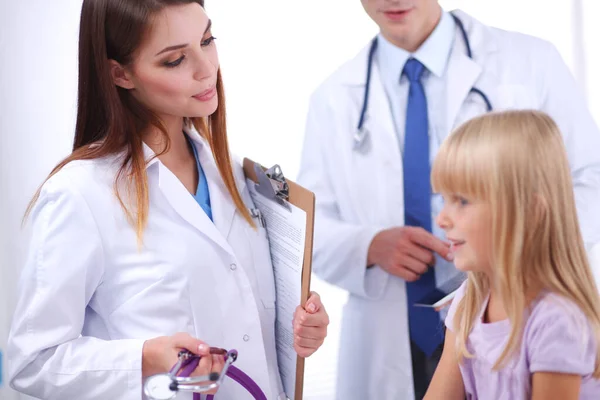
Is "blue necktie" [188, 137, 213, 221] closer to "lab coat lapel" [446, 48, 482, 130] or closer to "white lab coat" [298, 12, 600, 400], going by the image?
"white lab coat" [298, 12, 600, 400]

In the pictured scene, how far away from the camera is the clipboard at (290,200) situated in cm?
133

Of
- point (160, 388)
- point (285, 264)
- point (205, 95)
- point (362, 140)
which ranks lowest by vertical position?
point (160, 388)

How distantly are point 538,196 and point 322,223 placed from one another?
72 centimetres

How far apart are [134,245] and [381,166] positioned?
62 cm

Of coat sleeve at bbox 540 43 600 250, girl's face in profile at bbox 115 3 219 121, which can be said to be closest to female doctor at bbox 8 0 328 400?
girl's face in profile at bbox 115 3 219 121

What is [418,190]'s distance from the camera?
1680 mm

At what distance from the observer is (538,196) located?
3.58 ft

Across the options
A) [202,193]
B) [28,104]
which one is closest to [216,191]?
[202,193]

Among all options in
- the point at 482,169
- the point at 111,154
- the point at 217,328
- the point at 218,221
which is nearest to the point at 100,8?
the point at 111,154

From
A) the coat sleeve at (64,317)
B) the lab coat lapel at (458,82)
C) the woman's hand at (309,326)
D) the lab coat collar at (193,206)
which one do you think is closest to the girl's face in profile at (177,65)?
the lab coat collar at (193,206)

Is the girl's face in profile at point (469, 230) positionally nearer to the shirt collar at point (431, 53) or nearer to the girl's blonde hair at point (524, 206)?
the girl's blonde hair at point (524, 206)

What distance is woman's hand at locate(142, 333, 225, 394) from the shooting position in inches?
47.1

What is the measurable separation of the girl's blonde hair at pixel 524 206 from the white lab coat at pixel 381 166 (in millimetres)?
530

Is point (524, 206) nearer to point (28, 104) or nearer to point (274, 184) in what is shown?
point (274, 184)
